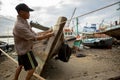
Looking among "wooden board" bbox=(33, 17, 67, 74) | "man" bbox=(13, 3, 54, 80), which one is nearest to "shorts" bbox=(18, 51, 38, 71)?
"man" bbox=(13, 3, 54, 80)

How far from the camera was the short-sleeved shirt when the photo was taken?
162 inches

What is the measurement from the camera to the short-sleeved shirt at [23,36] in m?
4.12

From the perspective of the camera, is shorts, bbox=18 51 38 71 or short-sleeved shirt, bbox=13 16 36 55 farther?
shorts, bbox=18 51 38 71

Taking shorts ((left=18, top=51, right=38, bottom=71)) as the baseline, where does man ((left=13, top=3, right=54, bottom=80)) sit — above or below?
above

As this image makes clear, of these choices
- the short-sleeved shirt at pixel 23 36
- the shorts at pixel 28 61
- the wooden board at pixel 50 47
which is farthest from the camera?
the wooden board at pixel 50 47

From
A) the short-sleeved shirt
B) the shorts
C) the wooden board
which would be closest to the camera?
the short-sleeved shirt

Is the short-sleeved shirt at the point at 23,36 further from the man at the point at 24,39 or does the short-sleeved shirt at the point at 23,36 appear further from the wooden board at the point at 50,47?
the wooden board at the point at 50,47

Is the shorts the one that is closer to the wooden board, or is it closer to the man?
the man

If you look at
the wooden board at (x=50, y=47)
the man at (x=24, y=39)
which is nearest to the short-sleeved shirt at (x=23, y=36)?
the man at (x=24, y=39)

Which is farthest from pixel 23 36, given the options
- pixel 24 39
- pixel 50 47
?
pixel 50 47

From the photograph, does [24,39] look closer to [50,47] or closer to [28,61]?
[28,61]

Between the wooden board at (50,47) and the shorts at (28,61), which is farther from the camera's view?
the wooden board at (50,47)

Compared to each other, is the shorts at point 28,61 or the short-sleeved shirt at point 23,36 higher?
the short-sleeved shirt at point 23,36

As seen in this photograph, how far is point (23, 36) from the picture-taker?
4.14 m
